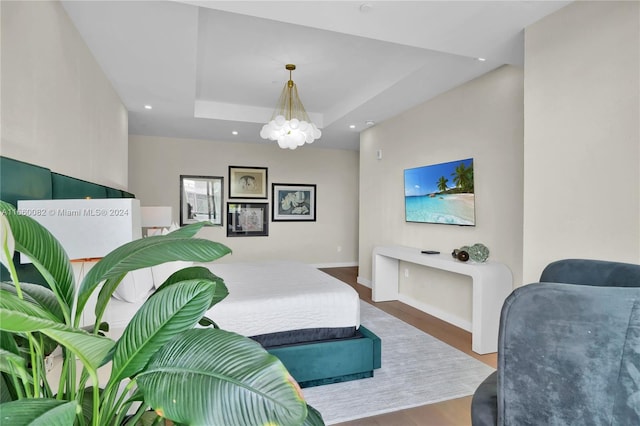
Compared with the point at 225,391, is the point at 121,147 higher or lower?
higher

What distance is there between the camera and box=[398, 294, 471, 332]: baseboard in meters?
3.72

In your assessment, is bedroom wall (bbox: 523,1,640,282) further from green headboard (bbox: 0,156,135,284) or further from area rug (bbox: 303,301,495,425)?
green headboard (bbox: 0,156,135,284)

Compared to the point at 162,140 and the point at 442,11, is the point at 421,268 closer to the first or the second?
the point at 442,11

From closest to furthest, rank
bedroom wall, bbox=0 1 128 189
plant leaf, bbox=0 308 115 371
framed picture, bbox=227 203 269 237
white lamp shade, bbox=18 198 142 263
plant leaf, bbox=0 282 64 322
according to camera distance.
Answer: plant leaf, bbox=0 308 115 371, plant leaf, bbox=0 282 64 322, white lamp shade, bbox=18 198 142 263, bedroom wall, bbox=0 1 128 189, framed picture, bbox=227 203 269 237

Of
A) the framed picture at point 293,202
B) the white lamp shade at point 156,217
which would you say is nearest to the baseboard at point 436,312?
the framed picture at point 293,202

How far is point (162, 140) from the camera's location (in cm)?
631

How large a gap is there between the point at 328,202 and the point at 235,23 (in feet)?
16.0

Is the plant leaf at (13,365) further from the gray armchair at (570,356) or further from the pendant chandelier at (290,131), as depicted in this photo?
the pendant chandelier at (290,131)

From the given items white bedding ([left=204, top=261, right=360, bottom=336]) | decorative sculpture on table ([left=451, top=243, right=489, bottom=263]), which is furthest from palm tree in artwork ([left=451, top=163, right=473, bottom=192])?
white bedding ([left=204, top=261, right=360, bottom=336])

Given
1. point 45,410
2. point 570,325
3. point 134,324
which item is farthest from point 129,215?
point 570,325

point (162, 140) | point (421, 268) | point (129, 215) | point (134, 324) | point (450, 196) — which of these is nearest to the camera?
point (134, 324)

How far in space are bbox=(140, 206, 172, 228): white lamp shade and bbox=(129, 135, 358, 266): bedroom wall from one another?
116 inches

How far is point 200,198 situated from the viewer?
6.52 metres

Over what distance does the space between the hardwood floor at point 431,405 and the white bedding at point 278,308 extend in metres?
0.68
